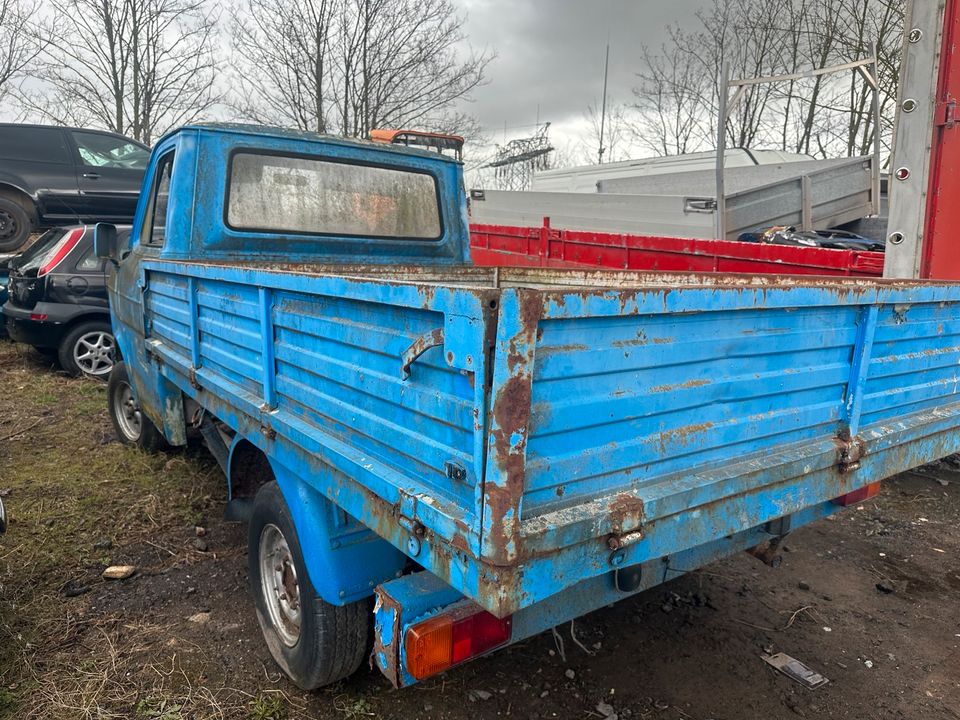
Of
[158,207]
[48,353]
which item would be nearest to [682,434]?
[158,207]

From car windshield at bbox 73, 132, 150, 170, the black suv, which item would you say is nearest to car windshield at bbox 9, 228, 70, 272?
the black suv

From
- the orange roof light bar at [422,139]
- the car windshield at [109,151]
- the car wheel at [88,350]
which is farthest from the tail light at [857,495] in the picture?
the orange roof light bar at [422,139]

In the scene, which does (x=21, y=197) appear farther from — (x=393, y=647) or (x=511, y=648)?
(x=393, y=647)

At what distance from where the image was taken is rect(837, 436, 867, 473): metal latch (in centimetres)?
212

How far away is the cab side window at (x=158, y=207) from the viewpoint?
350 centimetres

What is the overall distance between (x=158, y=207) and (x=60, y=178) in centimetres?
596

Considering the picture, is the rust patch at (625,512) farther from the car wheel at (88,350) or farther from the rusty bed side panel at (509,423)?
the car wheel at (88,350)

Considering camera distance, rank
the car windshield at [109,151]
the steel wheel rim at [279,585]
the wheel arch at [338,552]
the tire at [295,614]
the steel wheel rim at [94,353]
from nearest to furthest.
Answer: the wheel arch at [338,552], the tire at [295,614], the steel wheel rim at [279,585], the steel wheel rim at [94,353], the car windshield at [109,151]

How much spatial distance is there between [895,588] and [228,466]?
10.9ft

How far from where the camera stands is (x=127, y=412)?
190 inches

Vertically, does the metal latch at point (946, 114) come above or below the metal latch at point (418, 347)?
above

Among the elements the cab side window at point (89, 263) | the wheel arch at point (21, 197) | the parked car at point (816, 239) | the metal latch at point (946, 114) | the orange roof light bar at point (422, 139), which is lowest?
the cab side window at point (89, 263)

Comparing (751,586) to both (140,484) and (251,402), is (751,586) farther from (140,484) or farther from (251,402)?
(140,484)

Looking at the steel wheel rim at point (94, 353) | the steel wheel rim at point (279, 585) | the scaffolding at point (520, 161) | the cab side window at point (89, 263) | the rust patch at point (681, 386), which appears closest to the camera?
the rust patch at point (681, 386)
